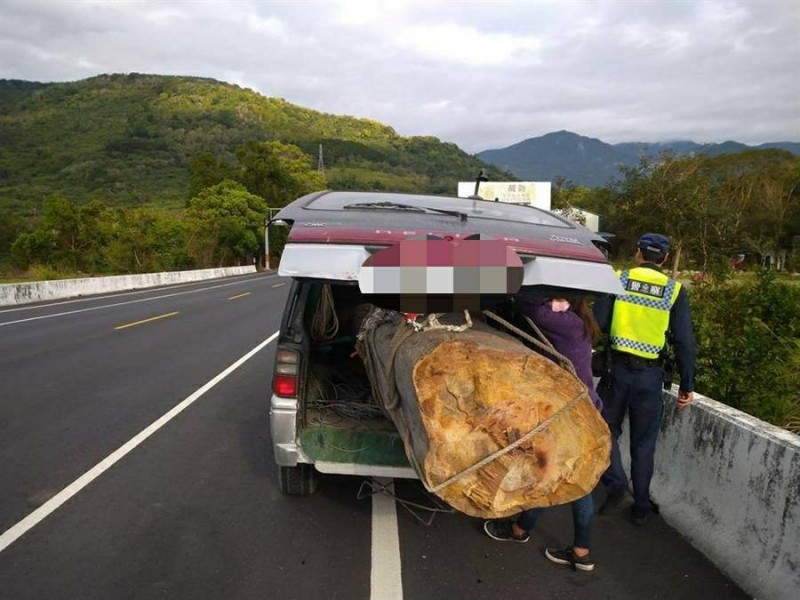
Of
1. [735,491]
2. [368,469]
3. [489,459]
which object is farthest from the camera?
[368,469]

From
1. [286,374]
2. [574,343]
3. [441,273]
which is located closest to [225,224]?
[286,374]

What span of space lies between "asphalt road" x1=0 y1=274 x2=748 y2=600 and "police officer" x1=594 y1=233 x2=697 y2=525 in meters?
0.54

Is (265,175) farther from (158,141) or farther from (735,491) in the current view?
(735,491)

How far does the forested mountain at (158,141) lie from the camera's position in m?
98.3

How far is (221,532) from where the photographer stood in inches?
158

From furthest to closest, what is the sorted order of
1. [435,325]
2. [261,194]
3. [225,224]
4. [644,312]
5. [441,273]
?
1. [261,194]
2. [225,224]
3. [644,312]
4. [435,325]
5. [441,273]

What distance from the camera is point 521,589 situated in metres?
3.39

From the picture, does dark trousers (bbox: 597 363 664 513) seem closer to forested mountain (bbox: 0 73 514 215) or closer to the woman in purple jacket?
the woman in purple jacket

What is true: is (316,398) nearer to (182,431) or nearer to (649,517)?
(182,431)

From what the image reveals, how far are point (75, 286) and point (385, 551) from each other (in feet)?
80.3

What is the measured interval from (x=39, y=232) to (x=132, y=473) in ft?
140

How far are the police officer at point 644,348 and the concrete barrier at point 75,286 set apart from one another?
20.8m

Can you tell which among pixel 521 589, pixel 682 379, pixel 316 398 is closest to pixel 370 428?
pixel 316 398

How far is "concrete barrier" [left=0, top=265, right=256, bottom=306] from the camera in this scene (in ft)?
67.2
